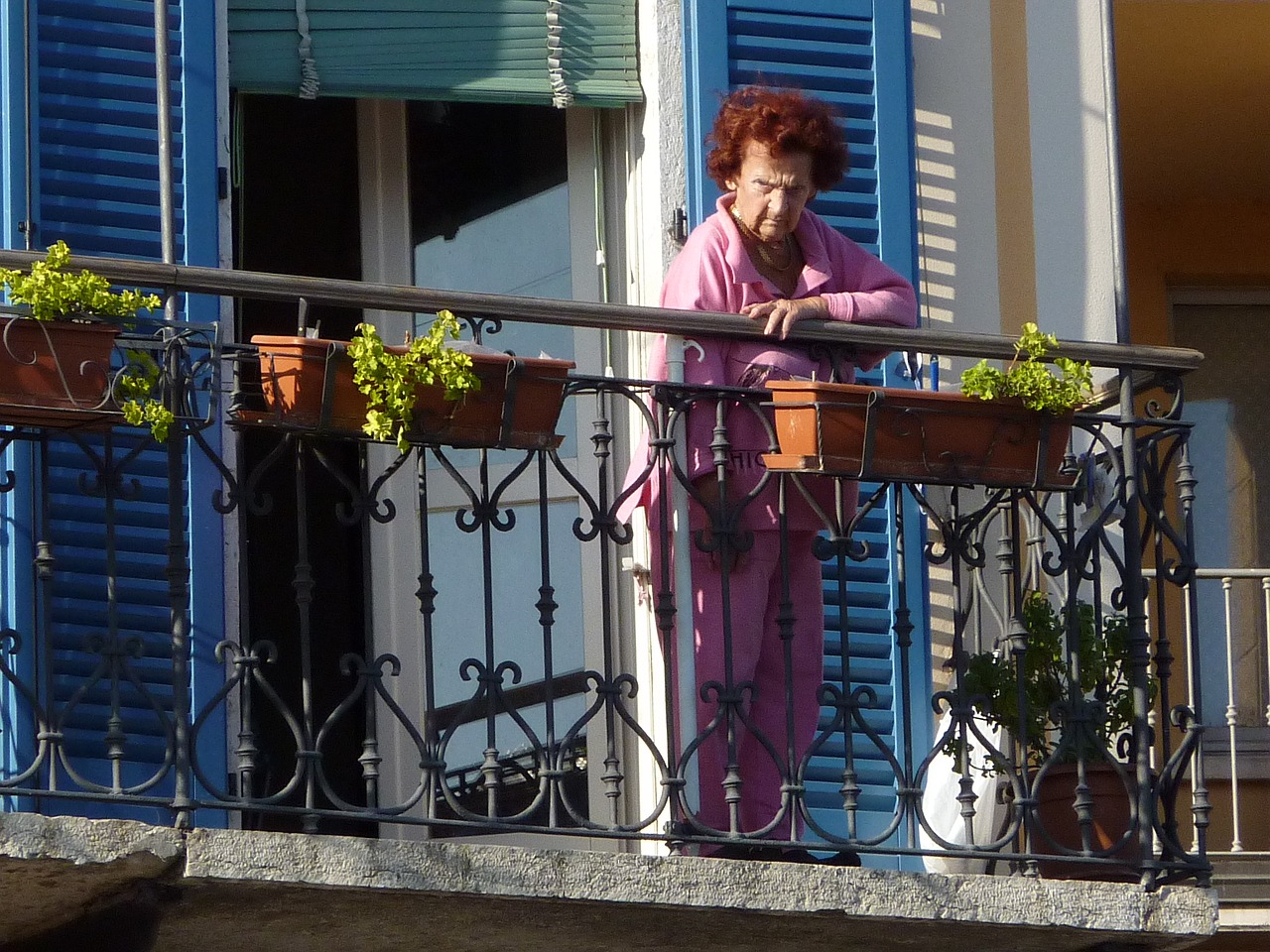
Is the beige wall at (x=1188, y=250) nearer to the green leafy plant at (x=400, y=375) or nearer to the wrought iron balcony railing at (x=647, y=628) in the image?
the wrought iron balcony railing at (x=647, y=628)

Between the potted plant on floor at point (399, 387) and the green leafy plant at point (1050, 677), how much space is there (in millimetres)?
1397

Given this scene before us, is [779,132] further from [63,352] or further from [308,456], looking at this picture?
[308,456]

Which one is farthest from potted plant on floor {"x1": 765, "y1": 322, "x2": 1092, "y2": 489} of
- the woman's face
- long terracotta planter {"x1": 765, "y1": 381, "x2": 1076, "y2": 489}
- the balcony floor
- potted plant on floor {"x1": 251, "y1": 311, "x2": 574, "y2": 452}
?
the balcony floor

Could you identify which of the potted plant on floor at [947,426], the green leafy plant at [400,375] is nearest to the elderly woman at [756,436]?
the potted plant on floor at [947,426]

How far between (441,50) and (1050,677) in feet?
8.11

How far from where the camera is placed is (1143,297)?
952 cm

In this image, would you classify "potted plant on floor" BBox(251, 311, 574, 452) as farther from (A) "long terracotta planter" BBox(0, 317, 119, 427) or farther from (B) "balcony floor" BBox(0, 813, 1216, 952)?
(B) "balcony floor" BBox(0, 813, 1216, 952)

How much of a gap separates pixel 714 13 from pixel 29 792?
312 centimetres

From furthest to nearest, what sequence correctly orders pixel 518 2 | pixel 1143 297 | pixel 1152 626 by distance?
pixel 1143 297 < pixel 1152 626 < pixel 518 2

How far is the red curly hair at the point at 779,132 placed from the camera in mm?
5859

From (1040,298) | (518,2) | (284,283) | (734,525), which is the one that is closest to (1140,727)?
(734,525)

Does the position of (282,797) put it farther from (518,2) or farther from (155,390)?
(518,2)

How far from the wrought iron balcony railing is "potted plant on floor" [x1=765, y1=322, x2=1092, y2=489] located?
1cm

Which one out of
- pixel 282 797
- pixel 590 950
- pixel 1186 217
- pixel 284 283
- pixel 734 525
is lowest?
pixel 590 950
